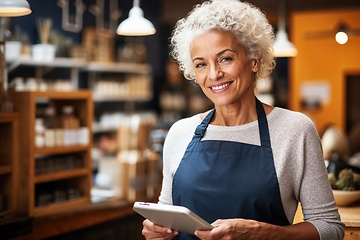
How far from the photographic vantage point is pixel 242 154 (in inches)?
88.4

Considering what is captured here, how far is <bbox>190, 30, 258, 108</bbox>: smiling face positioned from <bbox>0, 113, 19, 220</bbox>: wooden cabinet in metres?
1.81

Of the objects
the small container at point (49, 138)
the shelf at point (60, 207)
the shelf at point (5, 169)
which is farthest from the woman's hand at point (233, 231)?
the small container at point (49, 138)

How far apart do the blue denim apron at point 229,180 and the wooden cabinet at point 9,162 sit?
166 centimetres

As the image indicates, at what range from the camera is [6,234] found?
3.43 m

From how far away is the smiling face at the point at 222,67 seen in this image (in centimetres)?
219

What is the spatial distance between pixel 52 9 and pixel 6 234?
485cm

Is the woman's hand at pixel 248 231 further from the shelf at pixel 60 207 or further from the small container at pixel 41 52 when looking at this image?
the small container at pixel 41 52

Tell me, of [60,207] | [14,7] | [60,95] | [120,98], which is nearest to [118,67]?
[120,98]

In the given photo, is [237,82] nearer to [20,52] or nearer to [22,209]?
[22,209]

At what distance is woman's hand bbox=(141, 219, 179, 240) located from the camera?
2.17 meters

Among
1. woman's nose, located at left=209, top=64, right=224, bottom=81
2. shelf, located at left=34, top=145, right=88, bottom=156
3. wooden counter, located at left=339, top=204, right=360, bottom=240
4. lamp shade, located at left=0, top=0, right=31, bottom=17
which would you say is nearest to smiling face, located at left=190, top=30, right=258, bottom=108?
woman's nose, located at left=209, top=64, right=224, bottom=81

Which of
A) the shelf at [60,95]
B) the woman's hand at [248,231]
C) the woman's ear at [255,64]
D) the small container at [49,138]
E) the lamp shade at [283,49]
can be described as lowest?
the woman's hand at [248,231]

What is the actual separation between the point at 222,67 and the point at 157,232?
2.15 ft

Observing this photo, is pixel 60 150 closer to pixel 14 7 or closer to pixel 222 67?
pixel 14 7
